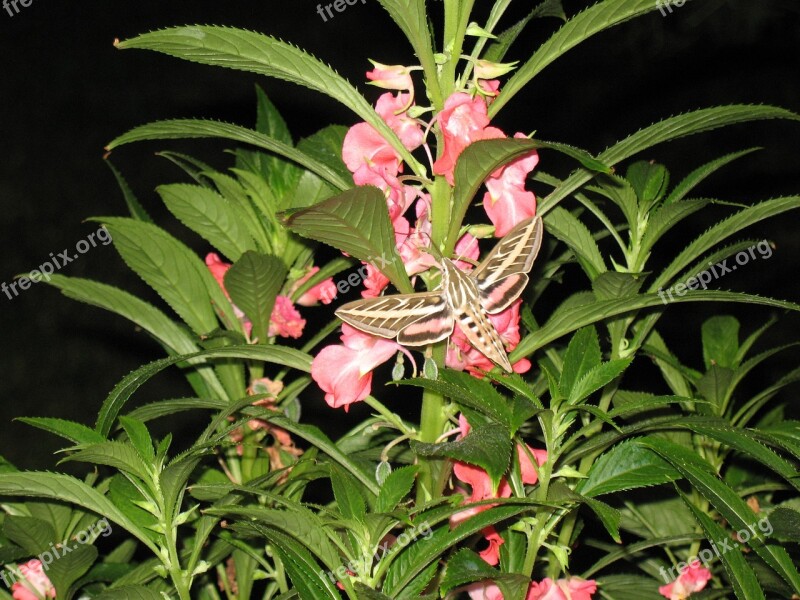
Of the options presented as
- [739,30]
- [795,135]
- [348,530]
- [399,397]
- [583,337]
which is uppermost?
[739,30]

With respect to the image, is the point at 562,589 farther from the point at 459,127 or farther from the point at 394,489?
the point at 459,127

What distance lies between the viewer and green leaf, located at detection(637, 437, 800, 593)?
2.36ft

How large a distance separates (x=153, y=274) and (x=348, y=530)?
0.38m

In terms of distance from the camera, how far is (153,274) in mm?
960

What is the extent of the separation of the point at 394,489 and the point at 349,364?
115 mm

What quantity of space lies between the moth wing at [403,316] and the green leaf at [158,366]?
0.39 feet

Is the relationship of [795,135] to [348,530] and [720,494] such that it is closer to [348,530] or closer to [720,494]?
[720,494]

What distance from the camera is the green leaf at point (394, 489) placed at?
704mm

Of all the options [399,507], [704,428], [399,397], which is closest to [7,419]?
[399,397]

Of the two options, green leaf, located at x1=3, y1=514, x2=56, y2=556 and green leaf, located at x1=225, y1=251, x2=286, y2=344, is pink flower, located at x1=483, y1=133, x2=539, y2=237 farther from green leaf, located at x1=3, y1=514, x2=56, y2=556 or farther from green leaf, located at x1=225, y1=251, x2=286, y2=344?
green leaf, located at x1=3, y1=514, x2=56, y2=556

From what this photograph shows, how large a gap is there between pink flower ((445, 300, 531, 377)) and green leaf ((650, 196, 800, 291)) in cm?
19

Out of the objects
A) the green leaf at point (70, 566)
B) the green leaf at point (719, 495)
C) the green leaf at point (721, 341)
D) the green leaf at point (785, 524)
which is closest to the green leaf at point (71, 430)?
the green leaf at point (70, 566)

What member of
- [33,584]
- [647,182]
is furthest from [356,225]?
[33,584]

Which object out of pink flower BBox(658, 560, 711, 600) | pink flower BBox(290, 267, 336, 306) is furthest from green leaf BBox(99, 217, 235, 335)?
pink flower BBox(658, 560, 711, 600)
